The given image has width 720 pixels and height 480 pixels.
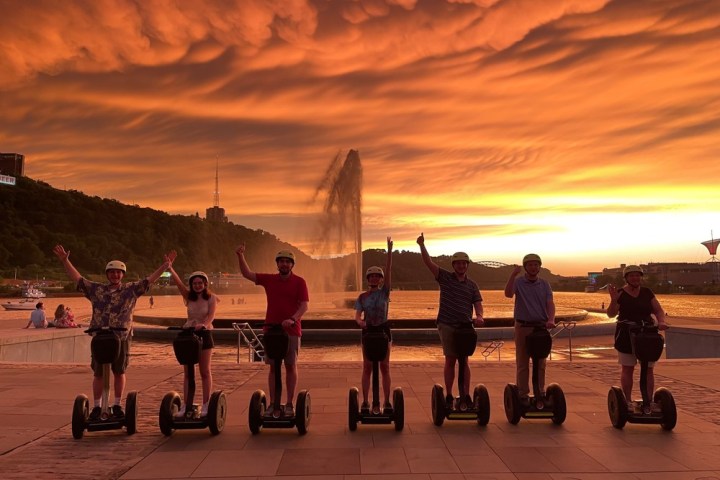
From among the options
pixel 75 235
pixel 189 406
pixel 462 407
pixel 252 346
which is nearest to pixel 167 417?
pixel 189 406

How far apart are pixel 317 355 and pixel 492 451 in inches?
543

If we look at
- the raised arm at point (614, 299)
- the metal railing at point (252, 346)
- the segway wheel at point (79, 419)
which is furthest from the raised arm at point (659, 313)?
the metal railing at point (252, 346)

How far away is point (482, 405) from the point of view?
24.4 feet

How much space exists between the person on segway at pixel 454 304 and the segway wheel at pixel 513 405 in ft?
2.05

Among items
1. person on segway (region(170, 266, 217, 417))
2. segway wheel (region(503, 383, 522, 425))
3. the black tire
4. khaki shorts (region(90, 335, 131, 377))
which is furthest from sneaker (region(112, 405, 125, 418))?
segway wheel (region(503, 383, 522, 425))

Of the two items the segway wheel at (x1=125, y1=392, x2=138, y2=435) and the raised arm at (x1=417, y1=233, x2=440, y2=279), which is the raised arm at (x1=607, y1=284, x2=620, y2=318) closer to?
the raised arm at (x1=417, y1=233, x2=440, y2=279)

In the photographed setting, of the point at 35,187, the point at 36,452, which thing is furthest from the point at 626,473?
the point at 35,187

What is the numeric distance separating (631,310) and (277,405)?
15.2 ft

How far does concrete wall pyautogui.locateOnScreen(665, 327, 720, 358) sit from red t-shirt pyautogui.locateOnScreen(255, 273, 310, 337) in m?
17.0

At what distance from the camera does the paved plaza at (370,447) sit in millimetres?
5660

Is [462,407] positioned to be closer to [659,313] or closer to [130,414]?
[659,313]

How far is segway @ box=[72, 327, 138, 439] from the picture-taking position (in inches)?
266

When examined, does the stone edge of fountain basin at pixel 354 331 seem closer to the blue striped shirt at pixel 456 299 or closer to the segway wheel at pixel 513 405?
the segway wheel at pixel 513 405

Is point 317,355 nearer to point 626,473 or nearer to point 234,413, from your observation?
point 234,413
